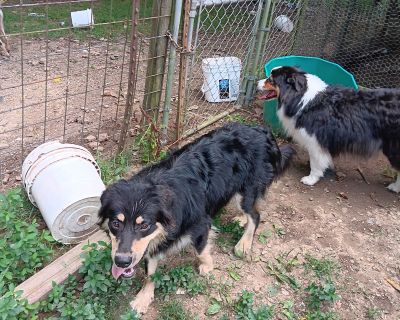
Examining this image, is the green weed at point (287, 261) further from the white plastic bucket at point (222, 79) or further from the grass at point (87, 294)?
the white plastic bucket at point (222, 79)

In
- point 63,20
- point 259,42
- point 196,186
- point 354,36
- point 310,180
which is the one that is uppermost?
point 354,36

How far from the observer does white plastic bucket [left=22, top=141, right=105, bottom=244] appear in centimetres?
267

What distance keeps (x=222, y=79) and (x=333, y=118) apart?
1.56 metres

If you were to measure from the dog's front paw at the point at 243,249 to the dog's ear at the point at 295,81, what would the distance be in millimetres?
1513

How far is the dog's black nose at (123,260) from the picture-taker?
2.05m

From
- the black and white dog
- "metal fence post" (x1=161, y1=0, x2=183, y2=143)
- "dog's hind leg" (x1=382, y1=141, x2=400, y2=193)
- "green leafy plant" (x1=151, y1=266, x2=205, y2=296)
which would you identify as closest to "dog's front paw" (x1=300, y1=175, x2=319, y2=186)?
the black and white dog

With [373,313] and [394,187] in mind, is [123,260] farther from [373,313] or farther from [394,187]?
[394,187]

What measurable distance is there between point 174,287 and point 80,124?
213cm

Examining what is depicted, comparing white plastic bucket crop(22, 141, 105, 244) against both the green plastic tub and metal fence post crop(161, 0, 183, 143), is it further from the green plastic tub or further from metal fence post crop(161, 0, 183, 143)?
the green plastic tub

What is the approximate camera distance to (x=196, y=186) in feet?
8.30

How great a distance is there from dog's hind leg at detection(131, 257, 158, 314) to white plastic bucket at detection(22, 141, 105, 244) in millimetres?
561

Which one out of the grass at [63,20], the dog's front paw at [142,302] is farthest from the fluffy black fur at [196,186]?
the grass at [63,20]

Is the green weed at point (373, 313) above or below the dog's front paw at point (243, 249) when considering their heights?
below

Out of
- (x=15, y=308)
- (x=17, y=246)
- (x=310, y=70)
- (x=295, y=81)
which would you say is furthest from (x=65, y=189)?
(x=310, y=70)
